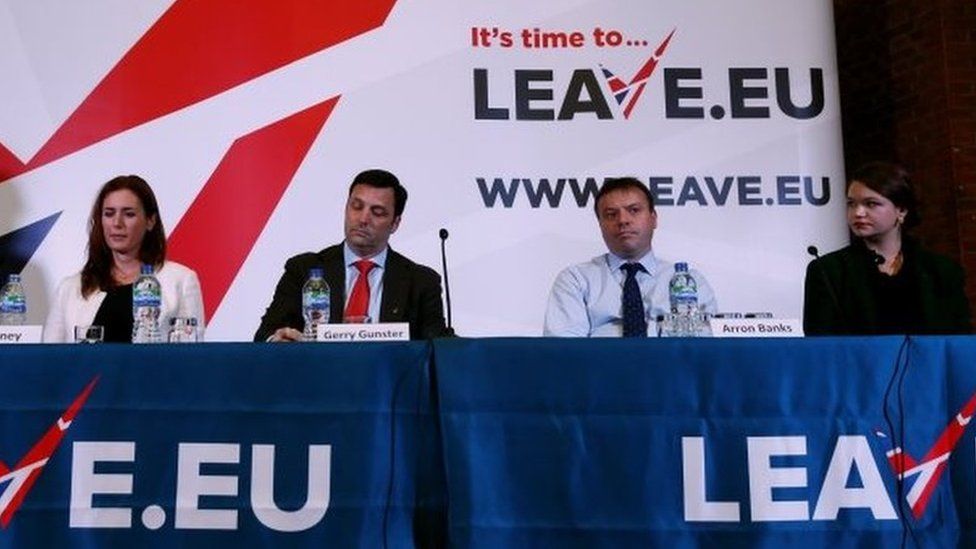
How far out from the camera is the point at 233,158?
4.13 metres

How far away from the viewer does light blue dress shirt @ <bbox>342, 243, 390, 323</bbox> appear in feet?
10.7

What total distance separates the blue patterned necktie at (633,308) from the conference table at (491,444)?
975mm

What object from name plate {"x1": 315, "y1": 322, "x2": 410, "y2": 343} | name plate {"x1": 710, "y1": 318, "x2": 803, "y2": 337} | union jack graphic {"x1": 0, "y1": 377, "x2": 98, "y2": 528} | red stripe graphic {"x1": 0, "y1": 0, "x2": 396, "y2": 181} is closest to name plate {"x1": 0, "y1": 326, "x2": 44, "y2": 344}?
union jack graphic {"x1": 0, "y1": 377, "x2": 98, "y2": 528}

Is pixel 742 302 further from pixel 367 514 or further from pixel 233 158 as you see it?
pixel 367 514

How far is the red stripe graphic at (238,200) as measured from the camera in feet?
13.4

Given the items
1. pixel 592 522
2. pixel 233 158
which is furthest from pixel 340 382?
pixel 233 158

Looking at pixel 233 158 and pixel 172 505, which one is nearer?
pixel 172 505

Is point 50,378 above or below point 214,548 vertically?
above

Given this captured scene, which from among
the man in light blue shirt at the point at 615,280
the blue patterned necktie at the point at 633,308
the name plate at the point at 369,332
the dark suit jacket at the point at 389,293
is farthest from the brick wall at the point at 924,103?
the name plate at the point at 369,332

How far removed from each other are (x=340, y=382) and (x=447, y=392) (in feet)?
0.68

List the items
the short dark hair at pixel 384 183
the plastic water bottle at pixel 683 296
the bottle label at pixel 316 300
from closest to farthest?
the plastic water bottle at pixel 683 296, the bottle label at pixel 316 300, the short dark hair at pixel 384 183

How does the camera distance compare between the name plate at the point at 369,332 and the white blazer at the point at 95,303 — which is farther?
the white blazer at the point at 95,303

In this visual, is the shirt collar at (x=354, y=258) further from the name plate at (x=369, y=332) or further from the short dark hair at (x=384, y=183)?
the name plate at (x=369, y=332)

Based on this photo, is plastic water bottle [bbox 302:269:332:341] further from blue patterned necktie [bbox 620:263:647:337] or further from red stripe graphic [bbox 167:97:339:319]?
red stripe graphic [bbox 167:97:339:319]
